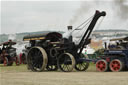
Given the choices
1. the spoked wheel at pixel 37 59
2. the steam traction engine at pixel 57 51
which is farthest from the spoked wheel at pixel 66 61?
the spoked wheel at pixel 37 59

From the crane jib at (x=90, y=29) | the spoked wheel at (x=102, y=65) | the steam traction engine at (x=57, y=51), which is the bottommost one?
the spoked wheel at (x=102, y=65)

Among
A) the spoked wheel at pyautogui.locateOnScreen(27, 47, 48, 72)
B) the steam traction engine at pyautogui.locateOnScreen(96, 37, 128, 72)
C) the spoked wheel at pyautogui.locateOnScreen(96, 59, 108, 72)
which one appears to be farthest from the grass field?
the spoked wheel at pyautogui.locateOnScreen(27, 47, 48, 72)

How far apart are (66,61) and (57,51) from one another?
39.2 inches

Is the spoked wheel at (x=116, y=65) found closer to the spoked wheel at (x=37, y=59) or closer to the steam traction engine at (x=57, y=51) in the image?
the steam traction engine at (x=57, y=51)

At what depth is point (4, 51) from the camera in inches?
1061

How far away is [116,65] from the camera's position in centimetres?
1403

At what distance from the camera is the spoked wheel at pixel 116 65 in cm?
1379

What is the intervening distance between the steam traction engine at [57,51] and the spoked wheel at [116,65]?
1.61 meters

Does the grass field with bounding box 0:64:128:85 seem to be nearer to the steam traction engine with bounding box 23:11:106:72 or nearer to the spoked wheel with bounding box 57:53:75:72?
the spoked wheel with bounding box 57:53:75:72

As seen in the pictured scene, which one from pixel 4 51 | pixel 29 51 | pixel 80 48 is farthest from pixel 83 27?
pixel 4 51

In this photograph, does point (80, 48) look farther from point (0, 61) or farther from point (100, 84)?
point (0, 61)

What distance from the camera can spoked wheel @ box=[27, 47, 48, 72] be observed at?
50.0 feet

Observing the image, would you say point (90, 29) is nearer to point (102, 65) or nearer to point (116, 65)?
point (102, 65)

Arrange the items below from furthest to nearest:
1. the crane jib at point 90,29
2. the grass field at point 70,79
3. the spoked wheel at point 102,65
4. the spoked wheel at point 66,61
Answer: the crane jib at point 90,29 < the spoked wheel at point 66,61 < the spoked wheel at point 102,65 < the grass field at point 70,79
